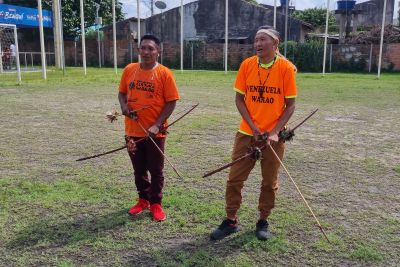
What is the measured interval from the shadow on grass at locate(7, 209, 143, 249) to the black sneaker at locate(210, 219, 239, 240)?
0.93 metres

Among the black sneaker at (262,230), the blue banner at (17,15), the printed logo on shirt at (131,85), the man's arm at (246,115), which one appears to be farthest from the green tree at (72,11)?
the black sneaker at (262,230)

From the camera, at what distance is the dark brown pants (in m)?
4.67

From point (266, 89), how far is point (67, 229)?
247cm

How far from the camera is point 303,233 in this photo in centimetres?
446

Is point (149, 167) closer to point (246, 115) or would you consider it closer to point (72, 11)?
point (246, 115)

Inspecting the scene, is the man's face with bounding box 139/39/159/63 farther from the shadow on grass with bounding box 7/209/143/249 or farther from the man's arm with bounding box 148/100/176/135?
the shadow on grass with bounding box 7/209/143/249

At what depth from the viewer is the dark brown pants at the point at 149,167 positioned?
184 inches

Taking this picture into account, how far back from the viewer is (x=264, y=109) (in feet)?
13.4

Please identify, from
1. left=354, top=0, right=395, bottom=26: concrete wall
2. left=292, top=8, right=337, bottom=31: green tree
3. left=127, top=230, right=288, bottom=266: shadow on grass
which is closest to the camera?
left=127, top=230, right=288, bottom=266: shadow on grass

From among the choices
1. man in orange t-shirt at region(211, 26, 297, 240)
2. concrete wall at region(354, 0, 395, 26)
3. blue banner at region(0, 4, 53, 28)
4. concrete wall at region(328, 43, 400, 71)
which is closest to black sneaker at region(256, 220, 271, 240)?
man in orange t-shirt at region(211, 26, 297, 240)

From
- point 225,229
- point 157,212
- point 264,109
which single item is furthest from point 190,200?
point 264,109

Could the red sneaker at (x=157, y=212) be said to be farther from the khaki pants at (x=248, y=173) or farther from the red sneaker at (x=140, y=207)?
the khaki pants at (x=248, y=173)

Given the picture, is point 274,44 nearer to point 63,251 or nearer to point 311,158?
point 63,251

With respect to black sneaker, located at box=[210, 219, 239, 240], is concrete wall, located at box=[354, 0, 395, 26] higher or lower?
higher
